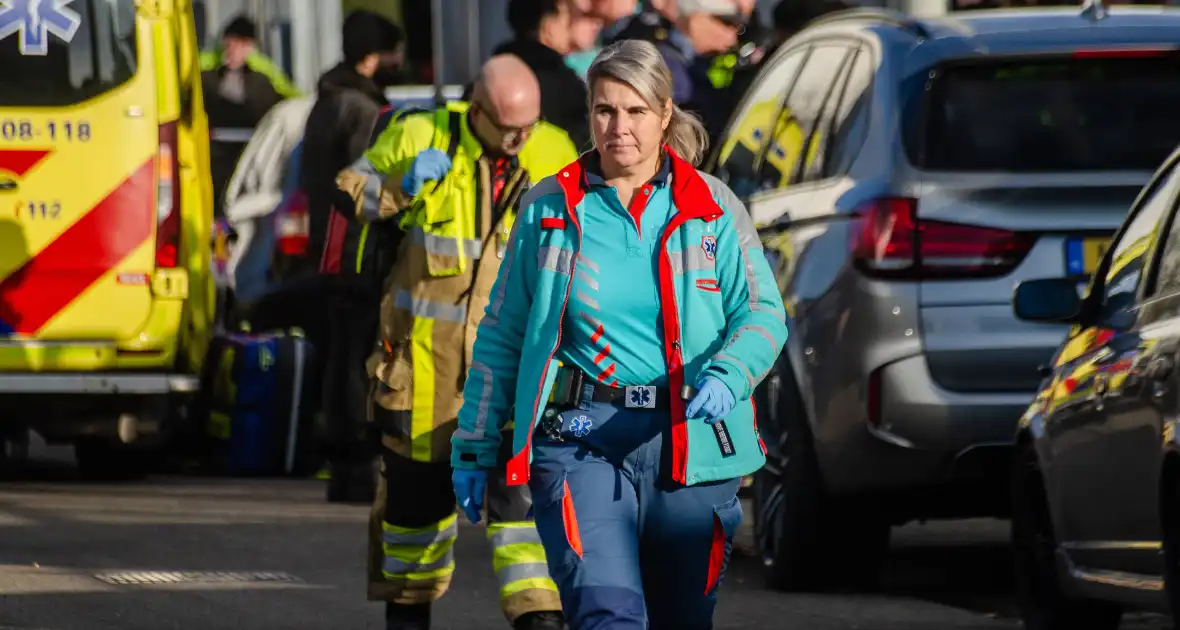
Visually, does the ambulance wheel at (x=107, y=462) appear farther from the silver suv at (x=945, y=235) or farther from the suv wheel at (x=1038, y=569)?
the suv wheel at (x=1038, y=569)

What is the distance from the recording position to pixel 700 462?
518 centimetres

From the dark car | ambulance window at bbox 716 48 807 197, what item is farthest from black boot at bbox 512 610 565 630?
ambulance window at bbox 716 48 807 197

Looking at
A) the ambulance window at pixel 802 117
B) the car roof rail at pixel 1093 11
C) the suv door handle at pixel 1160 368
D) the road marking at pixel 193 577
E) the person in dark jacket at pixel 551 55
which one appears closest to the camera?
the suv door handle at pixel 1160 368

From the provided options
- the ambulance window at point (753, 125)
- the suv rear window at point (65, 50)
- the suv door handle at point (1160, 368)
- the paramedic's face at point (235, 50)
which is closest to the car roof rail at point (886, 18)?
the ambulance window at point (753, 125)

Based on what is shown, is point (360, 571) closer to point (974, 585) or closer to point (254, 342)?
point (974, 585)

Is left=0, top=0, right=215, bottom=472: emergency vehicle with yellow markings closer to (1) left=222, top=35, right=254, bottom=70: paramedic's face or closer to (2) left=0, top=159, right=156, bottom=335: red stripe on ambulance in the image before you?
(2) left=0, top=159, right=156, bottom=335: red stripe on ambulance

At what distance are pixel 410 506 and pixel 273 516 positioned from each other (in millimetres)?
4406

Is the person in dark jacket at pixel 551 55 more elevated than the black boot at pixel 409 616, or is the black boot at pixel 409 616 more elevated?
the person in dark jacket at pixel 551 55

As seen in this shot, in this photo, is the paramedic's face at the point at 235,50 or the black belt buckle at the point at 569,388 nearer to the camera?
the black belt buckle at the point at 569,388

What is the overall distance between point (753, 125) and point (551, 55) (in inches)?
89.5

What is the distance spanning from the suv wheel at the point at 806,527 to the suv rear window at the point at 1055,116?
0.98 m

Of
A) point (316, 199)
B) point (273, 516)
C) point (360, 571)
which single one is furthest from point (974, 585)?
point (316, 199)

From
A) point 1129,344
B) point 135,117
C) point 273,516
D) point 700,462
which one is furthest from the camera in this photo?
point 135,117

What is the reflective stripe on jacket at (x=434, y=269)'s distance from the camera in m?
7.21
